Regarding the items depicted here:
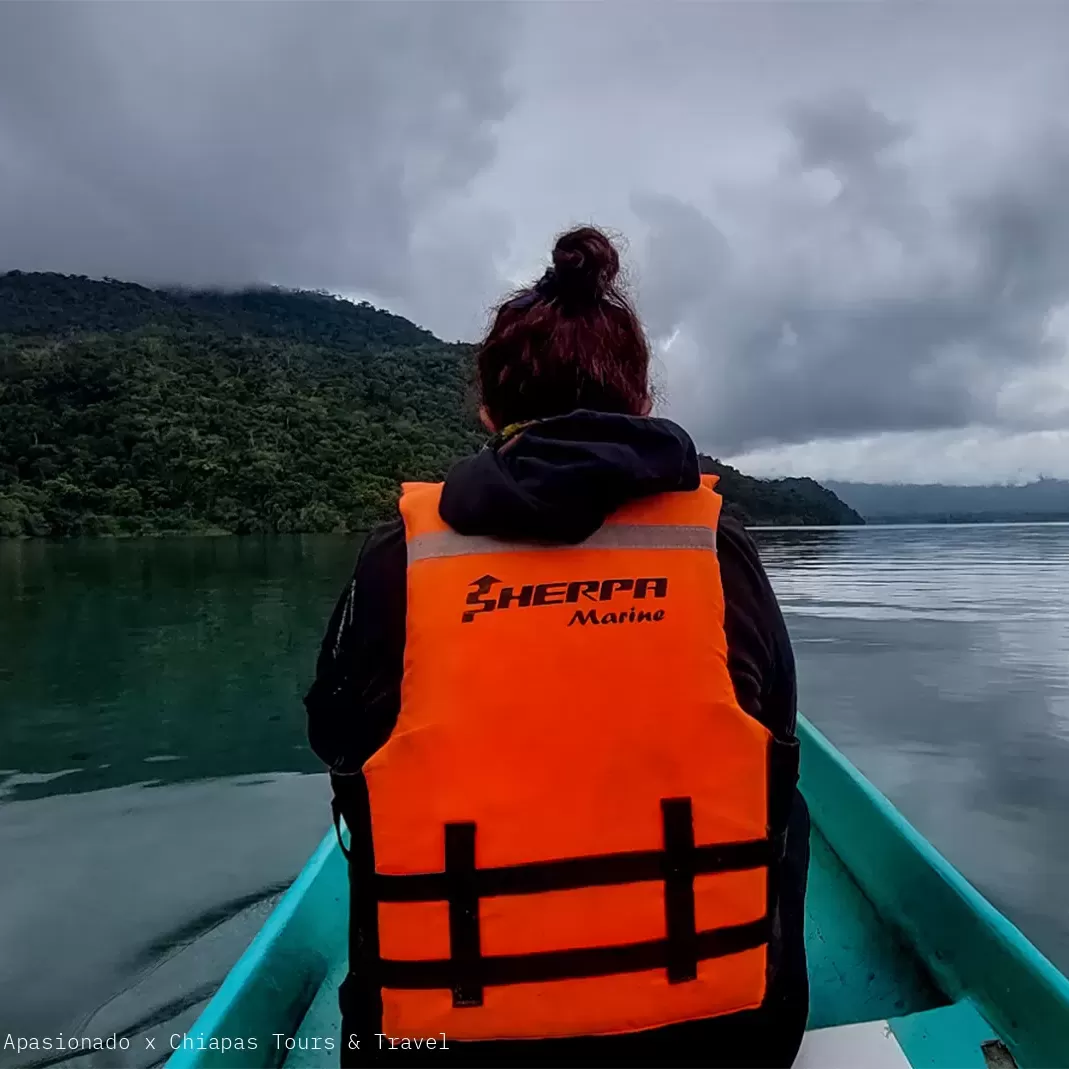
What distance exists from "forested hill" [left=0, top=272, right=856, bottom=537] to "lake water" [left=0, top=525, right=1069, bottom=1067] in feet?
94.8

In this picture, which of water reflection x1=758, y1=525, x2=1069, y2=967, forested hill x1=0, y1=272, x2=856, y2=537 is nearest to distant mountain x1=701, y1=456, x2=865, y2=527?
forested hill x1=0, y1=272, x2=856, y2=537

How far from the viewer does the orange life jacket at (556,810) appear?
4.66 feet

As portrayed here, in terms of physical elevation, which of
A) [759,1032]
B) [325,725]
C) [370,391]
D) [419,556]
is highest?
[370,391]

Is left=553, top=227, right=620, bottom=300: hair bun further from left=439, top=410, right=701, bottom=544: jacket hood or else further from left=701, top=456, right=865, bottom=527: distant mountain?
left=701, top=456, right=865, bottom=527: distant mountain

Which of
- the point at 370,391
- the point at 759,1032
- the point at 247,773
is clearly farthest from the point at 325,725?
the point at 370,391

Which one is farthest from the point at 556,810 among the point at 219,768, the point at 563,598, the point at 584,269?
the point at 219,768

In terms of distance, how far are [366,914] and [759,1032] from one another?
771 millimetres

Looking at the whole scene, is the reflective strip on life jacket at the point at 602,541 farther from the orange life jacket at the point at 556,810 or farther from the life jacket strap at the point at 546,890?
the life jacket strap at the point at 546,890

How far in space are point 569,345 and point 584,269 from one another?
17 cm

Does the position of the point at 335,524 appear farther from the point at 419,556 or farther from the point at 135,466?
the point at 419,556

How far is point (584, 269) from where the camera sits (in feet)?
5.68

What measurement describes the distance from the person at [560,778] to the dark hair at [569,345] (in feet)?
0.62

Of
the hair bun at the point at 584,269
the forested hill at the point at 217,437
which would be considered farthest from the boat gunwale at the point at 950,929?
the forested hill at the point at 217,437

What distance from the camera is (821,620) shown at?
1559 centimetres
